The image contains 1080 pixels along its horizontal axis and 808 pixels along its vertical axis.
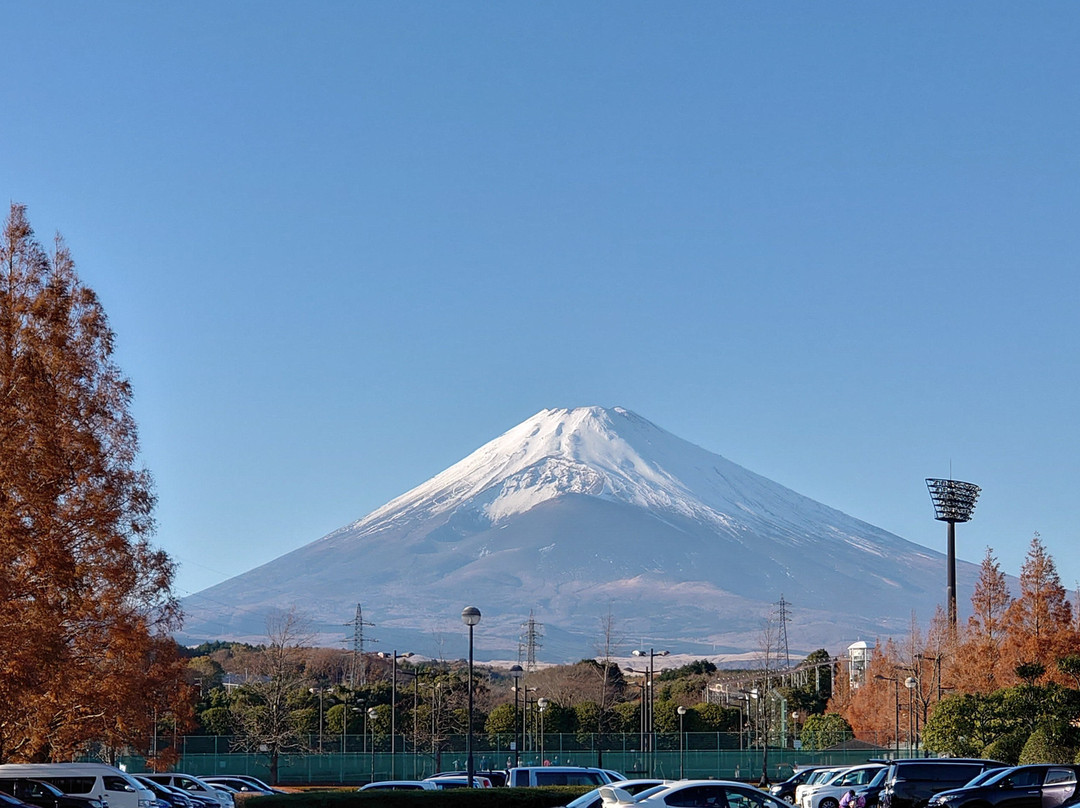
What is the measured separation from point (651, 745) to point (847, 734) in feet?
53.8

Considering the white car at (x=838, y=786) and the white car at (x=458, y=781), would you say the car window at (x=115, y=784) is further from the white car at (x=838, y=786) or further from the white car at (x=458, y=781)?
the white car at (x=838, y=786)

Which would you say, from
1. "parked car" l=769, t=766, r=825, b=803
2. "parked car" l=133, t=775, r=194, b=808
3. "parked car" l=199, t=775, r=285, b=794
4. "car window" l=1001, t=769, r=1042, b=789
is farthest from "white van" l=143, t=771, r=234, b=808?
"car window" l=1001, t=769, r=1042, b=789

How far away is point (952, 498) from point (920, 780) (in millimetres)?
76900

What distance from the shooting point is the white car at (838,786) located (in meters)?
37.6

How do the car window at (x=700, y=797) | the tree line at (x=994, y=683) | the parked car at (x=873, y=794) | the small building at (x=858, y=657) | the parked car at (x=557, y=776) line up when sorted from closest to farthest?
1. the car window at (x=700, y=797)
2. the parked car at (x=873, y=794)
3. the parked car at (x=557, y=776)
4. the tree line at (x=994, y=683)
5. the small building at (x=858, y=657)

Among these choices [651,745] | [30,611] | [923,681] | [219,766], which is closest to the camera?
[30,611]

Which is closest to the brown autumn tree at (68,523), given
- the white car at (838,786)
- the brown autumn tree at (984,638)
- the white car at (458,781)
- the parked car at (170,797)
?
the parked car at (170,797)

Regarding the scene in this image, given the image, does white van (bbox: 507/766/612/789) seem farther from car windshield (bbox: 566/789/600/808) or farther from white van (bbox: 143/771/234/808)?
car windshield (bbox: 566/789/600/808)

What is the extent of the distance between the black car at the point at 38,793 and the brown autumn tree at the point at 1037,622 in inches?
1791

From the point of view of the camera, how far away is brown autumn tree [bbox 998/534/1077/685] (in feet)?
A: 209

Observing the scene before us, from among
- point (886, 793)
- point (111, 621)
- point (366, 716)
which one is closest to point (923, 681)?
point (366, 716)

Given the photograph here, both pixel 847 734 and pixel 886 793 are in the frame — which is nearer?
pixel 886 793

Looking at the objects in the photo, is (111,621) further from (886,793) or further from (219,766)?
(219,766)

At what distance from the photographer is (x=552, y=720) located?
8862 cm
